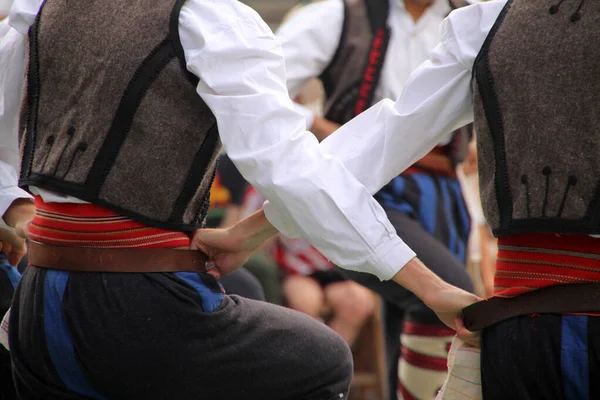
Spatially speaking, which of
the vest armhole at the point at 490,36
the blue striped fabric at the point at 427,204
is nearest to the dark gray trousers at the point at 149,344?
the vest armhole at the point at 490,36

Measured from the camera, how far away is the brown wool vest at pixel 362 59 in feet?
11.0

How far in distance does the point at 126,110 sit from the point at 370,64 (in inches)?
56.6

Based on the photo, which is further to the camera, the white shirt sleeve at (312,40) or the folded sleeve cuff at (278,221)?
the white shirt sleeve at (312,40)

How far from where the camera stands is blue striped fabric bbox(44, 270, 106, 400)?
210 cm

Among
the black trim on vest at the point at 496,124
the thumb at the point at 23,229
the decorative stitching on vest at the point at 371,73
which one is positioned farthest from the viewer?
the decorative stitching on vest at the point at 371,73

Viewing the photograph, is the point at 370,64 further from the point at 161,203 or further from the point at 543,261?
the point at 543,261

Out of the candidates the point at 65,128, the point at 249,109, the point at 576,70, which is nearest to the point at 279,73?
the point at 249,109

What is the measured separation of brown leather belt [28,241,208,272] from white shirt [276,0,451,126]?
1394 mm

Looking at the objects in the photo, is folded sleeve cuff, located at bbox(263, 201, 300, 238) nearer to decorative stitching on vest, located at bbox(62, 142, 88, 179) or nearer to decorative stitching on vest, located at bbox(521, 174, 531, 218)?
decorative stitching on vest, located at bbox(62, 142, 88, 179)

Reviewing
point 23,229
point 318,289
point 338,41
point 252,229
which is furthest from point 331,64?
point 318,289

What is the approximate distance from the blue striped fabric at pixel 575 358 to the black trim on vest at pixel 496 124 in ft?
0.81

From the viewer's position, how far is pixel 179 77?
2102mm

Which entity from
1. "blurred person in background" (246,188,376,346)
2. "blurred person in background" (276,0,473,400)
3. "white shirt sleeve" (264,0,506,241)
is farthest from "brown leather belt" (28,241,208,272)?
"blurred person in background" (246,188,376,346)

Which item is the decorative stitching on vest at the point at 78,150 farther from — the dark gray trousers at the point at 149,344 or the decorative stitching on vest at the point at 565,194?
the decorative stitching on vest at the point at 565,194
